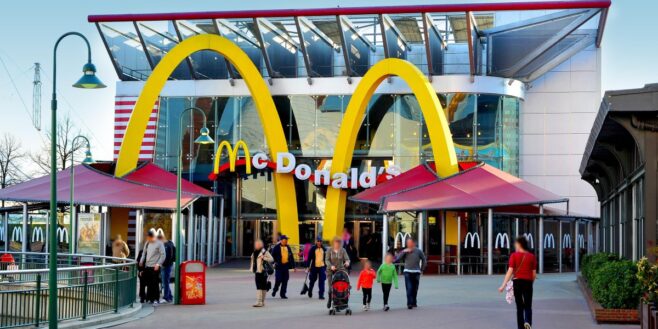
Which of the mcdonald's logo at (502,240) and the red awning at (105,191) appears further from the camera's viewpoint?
the mcdonald's logo at (502,240)

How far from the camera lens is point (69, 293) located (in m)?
20.5

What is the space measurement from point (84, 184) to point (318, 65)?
702 inches

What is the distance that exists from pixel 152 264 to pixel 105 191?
17.8m

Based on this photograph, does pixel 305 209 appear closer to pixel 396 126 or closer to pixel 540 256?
pixel 396 126

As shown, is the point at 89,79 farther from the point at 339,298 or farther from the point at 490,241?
the point at 490,241

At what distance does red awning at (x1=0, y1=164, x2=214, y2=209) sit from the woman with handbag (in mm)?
15880

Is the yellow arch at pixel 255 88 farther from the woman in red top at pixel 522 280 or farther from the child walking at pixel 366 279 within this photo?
the woman in red top at pixel 522 280

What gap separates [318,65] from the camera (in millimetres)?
58062

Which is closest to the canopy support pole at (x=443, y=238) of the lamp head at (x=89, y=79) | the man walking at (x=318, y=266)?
the man walking at (x=318, y=266)

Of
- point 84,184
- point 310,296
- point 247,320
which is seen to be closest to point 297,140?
point 84,184

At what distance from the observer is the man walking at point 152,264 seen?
26109 mm

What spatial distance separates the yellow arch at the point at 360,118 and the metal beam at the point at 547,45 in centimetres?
1059

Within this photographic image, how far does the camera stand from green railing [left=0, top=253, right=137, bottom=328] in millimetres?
18516

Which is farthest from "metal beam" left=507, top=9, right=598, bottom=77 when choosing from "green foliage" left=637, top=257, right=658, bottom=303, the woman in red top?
"green foliage" left=637, top=257, right=658, bottom=303
